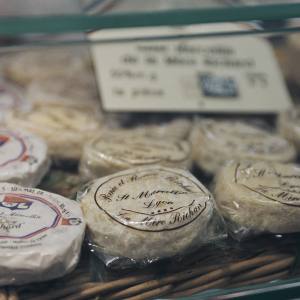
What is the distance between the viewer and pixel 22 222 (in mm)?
706

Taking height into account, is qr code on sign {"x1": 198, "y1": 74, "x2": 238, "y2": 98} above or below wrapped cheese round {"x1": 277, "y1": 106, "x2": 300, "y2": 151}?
above

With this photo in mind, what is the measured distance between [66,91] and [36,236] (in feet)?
2.92

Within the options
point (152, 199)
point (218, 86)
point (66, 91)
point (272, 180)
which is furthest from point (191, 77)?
point (152, 199)

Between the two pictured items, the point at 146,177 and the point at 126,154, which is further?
the point at 126,154

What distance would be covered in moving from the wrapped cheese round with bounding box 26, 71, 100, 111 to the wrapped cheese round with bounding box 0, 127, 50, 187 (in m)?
A: 0.34

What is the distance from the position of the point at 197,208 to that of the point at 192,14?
42cm

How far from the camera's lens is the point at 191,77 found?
4.61 feet

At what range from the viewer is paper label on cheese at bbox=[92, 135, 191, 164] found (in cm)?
98

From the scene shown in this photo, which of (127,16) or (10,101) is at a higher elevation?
(127,16)

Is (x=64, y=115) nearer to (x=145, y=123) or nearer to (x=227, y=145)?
(x=145, y=123)

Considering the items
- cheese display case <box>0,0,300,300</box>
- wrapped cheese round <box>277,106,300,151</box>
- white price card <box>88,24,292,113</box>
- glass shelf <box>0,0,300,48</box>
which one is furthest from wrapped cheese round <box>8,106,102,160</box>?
wrapped cheese round <box>277,106,300,151</box>

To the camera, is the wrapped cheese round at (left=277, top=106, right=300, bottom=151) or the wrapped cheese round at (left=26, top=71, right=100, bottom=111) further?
the wrapped cheese round at (left=26, top=71, right=100, bottom=111)

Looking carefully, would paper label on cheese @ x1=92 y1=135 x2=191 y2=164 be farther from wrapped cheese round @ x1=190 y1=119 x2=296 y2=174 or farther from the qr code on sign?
the qr code on sign

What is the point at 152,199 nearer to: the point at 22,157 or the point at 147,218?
the point at 147,218
